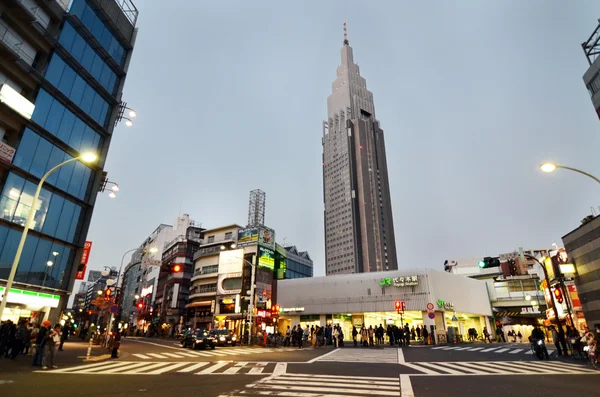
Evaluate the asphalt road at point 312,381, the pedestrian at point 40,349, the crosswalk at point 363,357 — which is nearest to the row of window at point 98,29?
the pedestrian at point 40,349

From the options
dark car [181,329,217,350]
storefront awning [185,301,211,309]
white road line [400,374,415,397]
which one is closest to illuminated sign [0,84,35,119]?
dark car [181,329,217,350]

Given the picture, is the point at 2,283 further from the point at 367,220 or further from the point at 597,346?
the point at 367,220

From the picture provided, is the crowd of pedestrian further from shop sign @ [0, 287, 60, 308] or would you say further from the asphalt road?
shop sign @ [0, 287, 60, 308]

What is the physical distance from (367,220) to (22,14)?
159834mm

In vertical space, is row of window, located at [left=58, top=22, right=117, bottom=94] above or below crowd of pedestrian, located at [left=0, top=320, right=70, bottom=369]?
above

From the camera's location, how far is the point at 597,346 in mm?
14617

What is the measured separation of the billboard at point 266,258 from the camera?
54.2 m

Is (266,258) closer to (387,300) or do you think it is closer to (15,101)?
(387,300)

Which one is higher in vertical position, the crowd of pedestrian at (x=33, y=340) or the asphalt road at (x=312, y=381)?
the crowd of pedestrian at (x=33, y=340)

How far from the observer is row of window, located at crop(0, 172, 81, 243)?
25.5 meters

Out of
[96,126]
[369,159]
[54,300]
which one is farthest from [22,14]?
[369,159]

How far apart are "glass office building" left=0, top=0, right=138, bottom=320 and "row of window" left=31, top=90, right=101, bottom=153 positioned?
9 cm

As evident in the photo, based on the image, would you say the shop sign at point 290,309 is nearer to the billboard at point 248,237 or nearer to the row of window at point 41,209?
the billboard at point 248,237

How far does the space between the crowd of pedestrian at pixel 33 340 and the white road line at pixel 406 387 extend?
44.0ft
